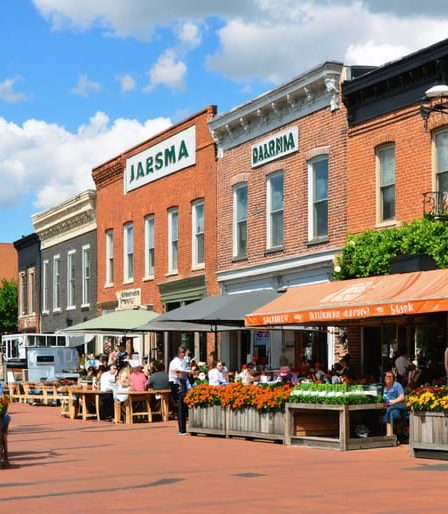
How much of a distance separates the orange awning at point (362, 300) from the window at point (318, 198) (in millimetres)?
4554

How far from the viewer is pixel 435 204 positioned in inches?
843

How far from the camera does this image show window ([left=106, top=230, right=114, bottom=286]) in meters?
39.4

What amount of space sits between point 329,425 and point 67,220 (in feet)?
88.9

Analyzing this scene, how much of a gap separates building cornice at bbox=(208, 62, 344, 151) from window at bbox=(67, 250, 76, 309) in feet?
49.5

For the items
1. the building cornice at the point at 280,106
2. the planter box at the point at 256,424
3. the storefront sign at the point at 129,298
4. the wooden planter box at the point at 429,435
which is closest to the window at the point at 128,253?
the storefront sign at the point at 129,298

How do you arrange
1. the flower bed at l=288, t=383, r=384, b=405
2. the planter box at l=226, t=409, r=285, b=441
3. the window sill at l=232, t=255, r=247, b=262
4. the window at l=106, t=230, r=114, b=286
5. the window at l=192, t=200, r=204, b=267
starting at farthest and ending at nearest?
the window at l=106, t=230, r=114, b=286 → the window at l=192, t=200, r=204, b=267 → the window sill at l=232, t=255, r=247, b=262 → the planter box at l=226, t=409, r=285, b=441 → the flower bed at l=288, t=383, r=384, b=405

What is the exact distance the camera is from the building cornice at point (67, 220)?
41375 millimetres

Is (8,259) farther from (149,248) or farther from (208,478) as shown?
(208,478)

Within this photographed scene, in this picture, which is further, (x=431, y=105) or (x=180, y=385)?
(x=180, y=385)

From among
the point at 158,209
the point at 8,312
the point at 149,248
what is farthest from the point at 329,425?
the point at 8,312

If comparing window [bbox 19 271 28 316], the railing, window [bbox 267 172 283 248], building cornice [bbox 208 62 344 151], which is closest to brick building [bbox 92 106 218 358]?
building cornice [bbox 208 62 344 151]

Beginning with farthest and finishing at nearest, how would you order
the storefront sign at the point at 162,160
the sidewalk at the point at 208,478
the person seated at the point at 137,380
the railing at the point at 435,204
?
the storefront sign at the point at 162,160
the person seated at the point at 137,380
the railing at the point at 435,204
the sidewalk at the point at 208,478

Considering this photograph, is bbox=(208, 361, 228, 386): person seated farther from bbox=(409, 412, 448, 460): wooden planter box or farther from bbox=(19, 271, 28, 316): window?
bbox=(19, 271, 28, 316): window

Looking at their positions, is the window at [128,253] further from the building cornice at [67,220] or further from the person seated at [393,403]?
the person seated at [393,403]
